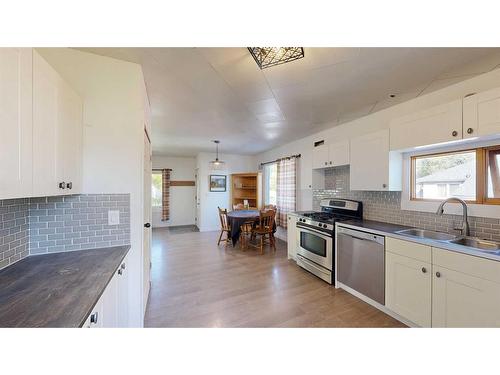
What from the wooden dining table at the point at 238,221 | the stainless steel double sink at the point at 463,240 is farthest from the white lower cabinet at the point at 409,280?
the wooden dining table at the point at 238,221

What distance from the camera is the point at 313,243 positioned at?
307cm

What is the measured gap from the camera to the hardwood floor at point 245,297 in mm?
1999

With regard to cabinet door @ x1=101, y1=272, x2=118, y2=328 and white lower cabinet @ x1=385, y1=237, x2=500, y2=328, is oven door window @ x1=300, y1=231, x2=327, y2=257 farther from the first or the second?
cabinet door @ x1=101, y1=272, x2=118, y2=328

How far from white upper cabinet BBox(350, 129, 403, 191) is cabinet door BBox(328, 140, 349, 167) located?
106 mm

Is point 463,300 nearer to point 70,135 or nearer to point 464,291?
point 464,291

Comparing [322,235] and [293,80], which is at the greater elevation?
[293,80]

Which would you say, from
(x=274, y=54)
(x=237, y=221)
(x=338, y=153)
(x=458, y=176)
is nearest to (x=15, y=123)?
(x=274, y=54)

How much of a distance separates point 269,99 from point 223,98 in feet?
1.85

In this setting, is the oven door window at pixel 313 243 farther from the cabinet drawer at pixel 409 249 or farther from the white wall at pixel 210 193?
the white wall at pixel 210 193

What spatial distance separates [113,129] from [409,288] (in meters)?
3.03

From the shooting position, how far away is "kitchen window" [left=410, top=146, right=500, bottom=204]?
1.82 meters
